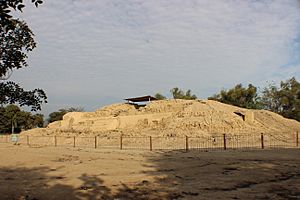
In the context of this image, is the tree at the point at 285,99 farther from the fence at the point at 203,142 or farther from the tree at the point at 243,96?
the fence at the point at 203,142

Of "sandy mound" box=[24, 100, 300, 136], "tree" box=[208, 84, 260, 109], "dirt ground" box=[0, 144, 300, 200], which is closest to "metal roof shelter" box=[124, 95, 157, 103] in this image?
"sandy mound" box=[24, 100, 300, 136]

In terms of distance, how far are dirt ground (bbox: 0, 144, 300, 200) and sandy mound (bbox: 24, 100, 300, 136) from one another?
19.1m

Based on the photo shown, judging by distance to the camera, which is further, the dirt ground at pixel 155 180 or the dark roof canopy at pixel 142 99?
the dark roof canopy at pixel 142 99

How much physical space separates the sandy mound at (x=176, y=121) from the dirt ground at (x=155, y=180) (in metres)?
19.1

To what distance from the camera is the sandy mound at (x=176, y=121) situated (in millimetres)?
36875

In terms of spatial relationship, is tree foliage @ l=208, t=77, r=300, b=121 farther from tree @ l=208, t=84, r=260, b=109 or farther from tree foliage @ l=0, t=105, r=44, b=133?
tree foliage @ l=0, t=105, r=44, b=133

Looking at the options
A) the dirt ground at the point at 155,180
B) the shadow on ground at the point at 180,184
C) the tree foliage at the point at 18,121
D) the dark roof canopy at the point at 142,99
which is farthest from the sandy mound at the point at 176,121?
the shadow on ground at the point at 180,184

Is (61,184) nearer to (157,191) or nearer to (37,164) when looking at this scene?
(157,191)

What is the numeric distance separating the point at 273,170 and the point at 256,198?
17.6ft

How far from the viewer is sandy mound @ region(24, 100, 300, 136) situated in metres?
36.9

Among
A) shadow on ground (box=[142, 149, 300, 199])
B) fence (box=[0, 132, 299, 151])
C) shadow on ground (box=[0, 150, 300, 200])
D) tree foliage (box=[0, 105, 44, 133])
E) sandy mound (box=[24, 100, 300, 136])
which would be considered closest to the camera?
shadow on ground (box=[0, 150, 300, 200])

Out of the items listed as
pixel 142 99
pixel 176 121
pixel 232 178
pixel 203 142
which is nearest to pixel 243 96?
pixel 142 99

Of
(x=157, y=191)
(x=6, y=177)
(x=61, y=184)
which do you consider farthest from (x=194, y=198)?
(x=6, y=177)

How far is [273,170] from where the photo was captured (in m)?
14.1
